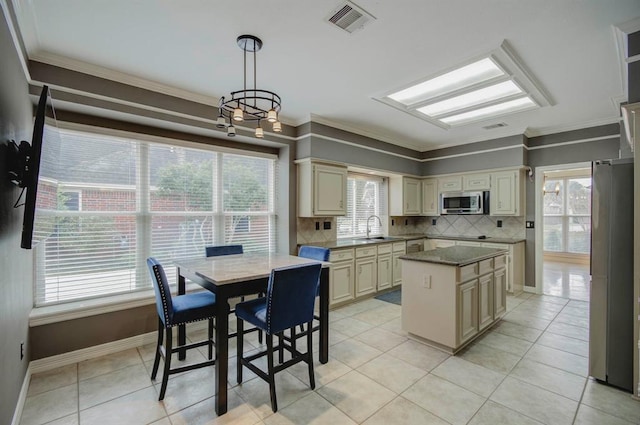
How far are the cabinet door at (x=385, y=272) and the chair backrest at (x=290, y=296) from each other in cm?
273

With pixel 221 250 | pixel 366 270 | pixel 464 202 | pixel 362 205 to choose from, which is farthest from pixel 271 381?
pixel 464 202

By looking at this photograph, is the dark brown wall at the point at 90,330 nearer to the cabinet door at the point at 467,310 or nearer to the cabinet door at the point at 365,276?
the cabinet door at the point at 365,276

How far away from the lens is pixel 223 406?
2055 mm

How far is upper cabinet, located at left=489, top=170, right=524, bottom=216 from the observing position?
191 inches

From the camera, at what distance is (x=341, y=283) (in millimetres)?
4234

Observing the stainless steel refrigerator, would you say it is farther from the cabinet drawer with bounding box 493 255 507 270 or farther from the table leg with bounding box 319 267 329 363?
the table leg with bounding box 319 267 329 363

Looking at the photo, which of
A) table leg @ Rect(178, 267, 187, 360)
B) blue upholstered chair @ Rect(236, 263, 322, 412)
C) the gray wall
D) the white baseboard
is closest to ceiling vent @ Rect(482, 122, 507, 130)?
blue upholstered chair @ Rect(236, 263, 322, 412)

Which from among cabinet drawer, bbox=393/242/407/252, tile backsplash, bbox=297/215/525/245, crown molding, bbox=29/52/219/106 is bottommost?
cabinet drawer, bbox=393/242/407/252

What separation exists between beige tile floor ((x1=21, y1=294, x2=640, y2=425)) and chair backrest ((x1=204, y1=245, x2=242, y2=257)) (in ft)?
3.34

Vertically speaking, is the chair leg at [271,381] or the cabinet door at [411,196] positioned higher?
the cabinet door at [411,196]

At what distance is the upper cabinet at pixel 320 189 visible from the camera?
412cm

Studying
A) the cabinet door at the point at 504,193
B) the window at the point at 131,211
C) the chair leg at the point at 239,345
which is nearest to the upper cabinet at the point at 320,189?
the window at the point at 131,211

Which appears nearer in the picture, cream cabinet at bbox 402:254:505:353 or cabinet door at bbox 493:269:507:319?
cream cabinet at bbox 402:254:505:353

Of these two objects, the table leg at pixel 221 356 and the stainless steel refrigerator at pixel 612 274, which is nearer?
the table leg at pixel 221 356
